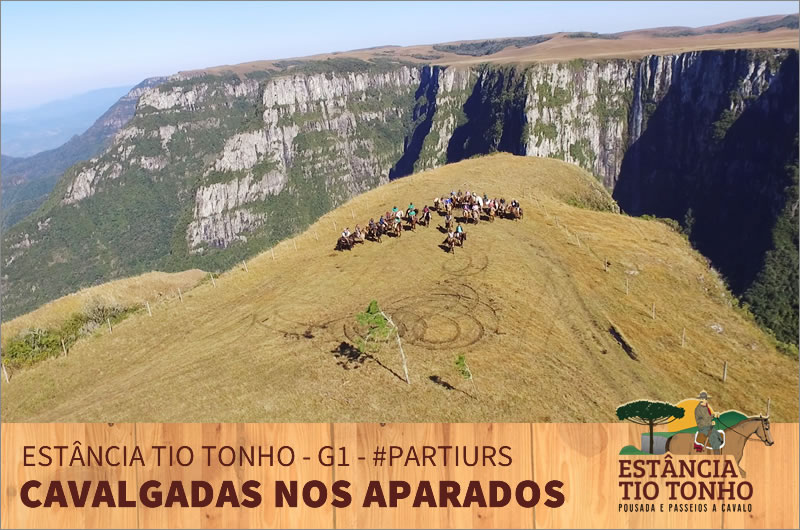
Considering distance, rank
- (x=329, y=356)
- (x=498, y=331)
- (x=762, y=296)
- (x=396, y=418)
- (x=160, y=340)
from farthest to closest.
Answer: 1. (x=762, y=296)
2. (x=160, y=340)
3. (x=498, y=331)
4. (x=329, y=356)
5. (x=396, y=418)

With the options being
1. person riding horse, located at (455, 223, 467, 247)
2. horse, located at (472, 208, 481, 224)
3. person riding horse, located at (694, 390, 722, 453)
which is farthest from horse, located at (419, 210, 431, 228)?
person riding horse, located at (694, 390, 722, 453)

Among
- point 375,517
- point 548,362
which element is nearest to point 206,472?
point 375,517

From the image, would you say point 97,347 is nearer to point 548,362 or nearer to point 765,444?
point 548,362

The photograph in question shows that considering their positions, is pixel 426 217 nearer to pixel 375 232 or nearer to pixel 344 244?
pixel 375 232

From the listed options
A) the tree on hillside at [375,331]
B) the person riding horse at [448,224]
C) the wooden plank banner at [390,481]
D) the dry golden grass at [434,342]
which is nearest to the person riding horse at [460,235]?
the dry golden grass at [434,342]

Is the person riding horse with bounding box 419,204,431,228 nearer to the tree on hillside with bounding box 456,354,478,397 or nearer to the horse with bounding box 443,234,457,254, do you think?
the horse with bounding box 443,234,457,254

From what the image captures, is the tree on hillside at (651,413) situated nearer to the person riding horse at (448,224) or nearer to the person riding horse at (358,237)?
the person riding horse at (448,224)
